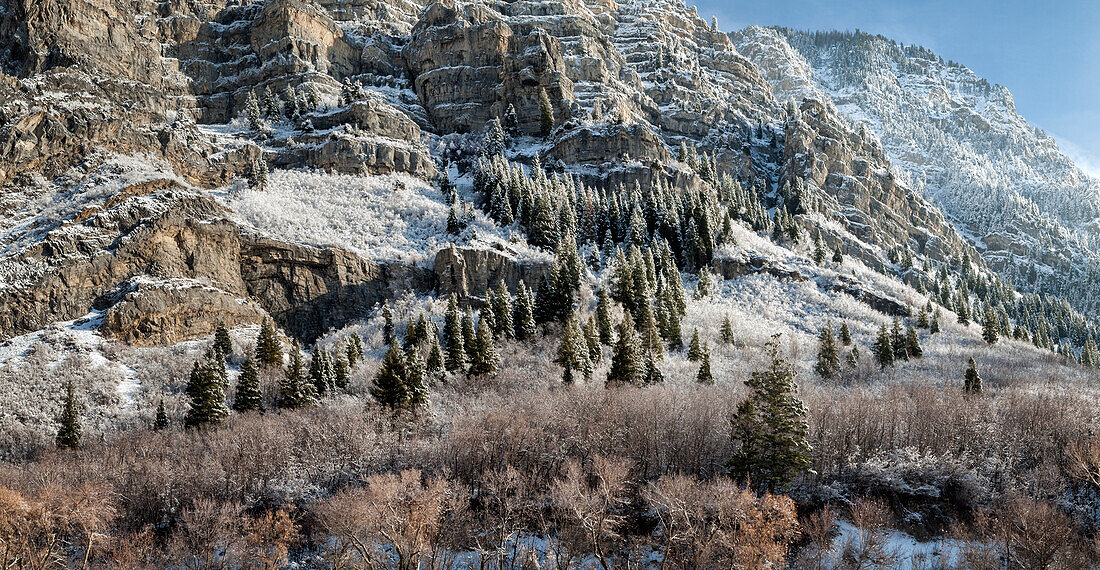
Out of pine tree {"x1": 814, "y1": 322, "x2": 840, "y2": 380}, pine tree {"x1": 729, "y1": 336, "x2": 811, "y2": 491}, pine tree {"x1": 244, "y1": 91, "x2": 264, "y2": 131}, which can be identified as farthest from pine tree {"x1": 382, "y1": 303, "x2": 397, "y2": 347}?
pine tree {"x1": 244, "y1": 91, "x2": 264, "y2": 131}

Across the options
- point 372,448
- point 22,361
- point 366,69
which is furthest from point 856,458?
point 366,69

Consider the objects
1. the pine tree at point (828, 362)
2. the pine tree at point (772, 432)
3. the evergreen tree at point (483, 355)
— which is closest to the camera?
the pine tree at point (772, 432)

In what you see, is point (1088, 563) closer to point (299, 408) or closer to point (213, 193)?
point (299, 408)

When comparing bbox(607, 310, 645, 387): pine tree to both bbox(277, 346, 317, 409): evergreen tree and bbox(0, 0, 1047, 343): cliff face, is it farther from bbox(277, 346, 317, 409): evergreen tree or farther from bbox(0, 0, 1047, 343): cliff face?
bbox(0, 0, 1047, 343): cliff face

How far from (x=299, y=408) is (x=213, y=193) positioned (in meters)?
68.3

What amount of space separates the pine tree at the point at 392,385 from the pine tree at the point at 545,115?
362 feet

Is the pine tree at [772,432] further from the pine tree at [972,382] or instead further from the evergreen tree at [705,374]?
the pine tree at [972,382]

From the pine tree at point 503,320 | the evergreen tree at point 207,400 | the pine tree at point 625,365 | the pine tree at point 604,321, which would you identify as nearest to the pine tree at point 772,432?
the pine tree at point 625,365

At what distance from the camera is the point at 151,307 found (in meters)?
82.3

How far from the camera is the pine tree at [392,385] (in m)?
54.8

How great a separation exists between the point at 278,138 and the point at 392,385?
322 feet

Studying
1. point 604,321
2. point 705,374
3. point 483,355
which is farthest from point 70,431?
point 705,374

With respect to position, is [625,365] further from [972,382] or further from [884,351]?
[884,351]

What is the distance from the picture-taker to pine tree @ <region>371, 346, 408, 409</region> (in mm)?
54812
